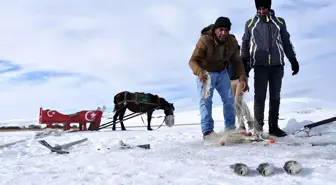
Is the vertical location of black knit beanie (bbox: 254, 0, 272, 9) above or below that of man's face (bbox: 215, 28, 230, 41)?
above

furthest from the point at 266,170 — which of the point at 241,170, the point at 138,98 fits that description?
the point at 138,98

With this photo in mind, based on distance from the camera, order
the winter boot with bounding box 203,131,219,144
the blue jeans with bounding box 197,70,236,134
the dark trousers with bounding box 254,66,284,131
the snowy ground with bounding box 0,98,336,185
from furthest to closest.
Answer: the dark trousers with bounding box 254,66,284,131 < the blue jeans with bounding box 197,70,236,134 < the winter boot with bounding box 203,131,219,144 < the snowy ground with bounding box 0,98,336,185

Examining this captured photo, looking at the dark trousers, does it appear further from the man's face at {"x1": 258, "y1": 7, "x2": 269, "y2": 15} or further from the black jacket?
the man's face at {"x1": 258, "y1": 7, "x2": 269, "y2": 15}

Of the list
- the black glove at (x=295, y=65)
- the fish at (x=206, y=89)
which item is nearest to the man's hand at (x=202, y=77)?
the fish at (x=206, y=89)

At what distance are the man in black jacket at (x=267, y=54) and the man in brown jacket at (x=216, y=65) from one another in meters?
0.27

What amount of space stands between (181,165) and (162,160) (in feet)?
0.93

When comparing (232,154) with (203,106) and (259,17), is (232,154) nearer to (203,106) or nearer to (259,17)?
(203,106)

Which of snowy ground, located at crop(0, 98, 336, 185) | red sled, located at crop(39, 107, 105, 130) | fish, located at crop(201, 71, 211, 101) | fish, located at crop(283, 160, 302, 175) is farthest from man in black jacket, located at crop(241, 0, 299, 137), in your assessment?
red sled, located at crop(39, 107, 105, 130)

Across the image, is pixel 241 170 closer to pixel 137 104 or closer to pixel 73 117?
pixel 137 104

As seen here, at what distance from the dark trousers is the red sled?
18.2 feet

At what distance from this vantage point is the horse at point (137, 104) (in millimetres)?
9352

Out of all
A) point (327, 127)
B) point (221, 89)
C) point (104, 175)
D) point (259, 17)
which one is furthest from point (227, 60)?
point (104, 175)

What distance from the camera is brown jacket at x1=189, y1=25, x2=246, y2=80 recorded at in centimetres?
431

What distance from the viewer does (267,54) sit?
472cm
